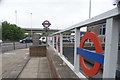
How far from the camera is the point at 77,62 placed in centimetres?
167

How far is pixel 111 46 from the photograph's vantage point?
809 mm

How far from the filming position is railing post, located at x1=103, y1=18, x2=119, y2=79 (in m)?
0.80

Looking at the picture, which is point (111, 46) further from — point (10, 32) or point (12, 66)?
point (10, 32)

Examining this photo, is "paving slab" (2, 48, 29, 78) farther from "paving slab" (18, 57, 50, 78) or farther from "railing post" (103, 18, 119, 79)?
"railing post" (103, 18, 119, 79)

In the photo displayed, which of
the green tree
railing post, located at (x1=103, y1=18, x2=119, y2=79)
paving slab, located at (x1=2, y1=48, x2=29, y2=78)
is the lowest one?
paving slab, located at (x1=2, y1=48, x2=29, y2=78)

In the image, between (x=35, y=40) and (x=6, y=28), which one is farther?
(x=6, y=28)

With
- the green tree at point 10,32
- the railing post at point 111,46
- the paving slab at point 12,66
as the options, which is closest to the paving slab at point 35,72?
the paving slab at point 12,66

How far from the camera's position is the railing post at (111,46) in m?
0.80

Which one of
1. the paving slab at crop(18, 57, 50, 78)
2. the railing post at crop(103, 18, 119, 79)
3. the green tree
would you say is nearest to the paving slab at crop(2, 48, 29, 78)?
the paving slab at crop(18, 57, 50, 78)

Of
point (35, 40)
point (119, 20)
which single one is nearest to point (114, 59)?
point (119, 20)

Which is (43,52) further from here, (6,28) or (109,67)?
(6,28)

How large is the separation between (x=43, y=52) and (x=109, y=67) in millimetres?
7771

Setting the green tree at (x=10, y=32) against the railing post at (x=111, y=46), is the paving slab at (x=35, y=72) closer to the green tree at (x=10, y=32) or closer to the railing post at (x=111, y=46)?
the railing post at (x=111, y=46)

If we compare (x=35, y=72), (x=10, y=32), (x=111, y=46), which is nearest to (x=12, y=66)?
(x=35, y=72)
